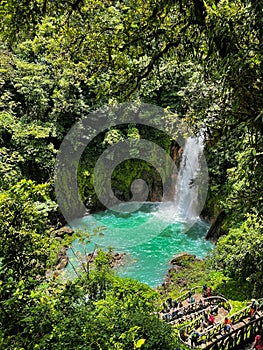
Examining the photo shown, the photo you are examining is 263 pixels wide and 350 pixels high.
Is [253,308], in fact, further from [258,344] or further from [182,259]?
[182,259]

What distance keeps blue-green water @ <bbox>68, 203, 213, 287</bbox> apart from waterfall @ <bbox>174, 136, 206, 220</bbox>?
510 millimetres

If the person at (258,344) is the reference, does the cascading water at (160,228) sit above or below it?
above

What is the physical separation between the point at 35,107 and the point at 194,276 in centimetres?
1078

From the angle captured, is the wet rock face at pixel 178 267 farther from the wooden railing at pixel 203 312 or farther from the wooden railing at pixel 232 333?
the wooden railing at pixel 232 333

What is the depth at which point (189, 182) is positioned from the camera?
57.4 ft

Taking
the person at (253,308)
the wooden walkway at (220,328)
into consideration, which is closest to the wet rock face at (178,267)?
the wooden walkway at (220,328)

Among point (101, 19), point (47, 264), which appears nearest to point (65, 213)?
point (47, 264)

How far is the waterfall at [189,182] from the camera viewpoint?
16859 millimetres

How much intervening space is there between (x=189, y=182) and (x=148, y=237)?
3887mm

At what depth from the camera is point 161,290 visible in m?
11.4

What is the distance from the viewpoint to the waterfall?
16.9 metres

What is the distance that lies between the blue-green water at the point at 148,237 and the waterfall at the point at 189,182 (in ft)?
1.67

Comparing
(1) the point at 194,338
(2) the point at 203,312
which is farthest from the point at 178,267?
(1) the point at 194,338

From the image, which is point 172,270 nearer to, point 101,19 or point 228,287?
point 228,287
